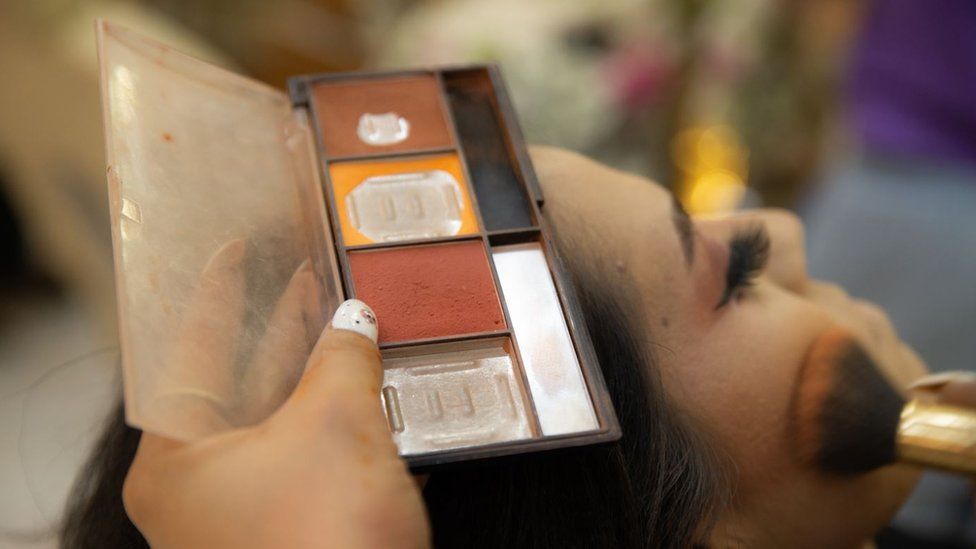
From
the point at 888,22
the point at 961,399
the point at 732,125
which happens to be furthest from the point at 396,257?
the point at 732,125

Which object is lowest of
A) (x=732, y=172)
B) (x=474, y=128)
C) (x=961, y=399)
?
(x=961, y=399)

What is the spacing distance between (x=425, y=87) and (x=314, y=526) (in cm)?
38

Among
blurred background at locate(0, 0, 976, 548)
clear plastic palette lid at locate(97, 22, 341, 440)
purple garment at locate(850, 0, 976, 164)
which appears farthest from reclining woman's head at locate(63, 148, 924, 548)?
purple garment at locate(850, 0, 976, 164)

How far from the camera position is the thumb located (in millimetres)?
456

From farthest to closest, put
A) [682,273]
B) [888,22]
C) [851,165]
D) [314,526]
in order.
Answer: [851,165] < [888,22] < [682,273] < [314,526]

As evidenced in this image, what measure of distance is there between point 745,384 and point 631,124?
1.00m

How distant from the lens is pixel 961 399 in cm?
70

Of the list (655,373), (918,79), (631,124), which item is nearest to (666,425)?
(655,373)

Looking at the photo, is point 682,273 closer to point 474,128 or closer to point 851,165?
point 474,128

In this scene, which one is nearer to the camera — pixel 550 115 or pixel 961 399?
pixel 961 399

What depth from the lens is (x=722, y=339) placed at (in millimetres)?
635

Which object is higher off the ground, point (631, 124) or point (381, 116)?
point (631, 124)

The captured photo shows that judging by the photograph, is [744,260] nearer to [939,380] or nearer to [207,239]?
[939,380]

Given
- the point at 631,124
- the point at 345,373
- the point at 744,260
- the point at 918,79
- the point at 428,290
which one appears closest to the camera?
the point at 345,373
